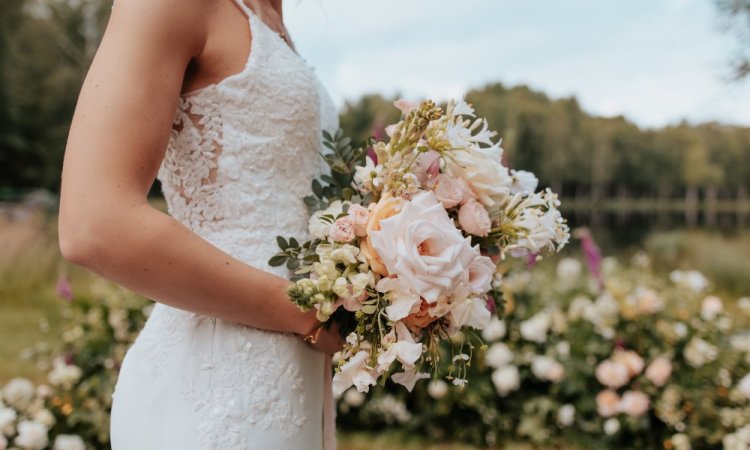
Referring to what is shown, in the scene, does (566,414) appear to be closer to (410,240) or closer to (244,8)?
(410,240)

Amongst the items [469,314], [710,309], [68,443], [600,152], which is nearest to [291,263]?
[469,314]

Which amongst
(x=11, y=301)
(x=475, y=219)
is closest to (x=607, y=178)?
(x=11, y=301)

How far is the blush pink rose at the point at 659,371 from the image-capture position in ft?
14.2

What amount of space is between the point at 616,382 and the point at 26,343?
6460 millimetres

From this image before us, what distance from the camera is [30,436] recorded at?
3289mm

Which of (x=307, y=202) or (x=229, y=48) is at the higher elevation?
(x=229, y=48)

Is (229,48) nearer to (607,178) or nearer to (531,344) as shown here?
(531,344)

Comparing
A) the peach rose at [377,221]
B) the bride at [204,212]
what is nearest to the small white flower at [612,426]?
the bride at [204,212]

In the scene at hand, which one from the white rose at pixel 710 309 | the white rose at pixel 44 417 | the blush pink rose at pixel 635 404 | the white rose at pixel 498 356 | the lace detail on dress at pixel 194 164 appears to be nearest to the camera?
the lace detail on dress at pixel 194 164

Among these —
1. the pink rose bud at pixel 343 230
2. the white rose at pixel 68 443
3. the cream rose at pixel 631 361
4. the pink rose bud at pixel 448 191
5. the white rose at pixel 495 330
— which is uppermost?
the pink rose bud at pixel 448 191

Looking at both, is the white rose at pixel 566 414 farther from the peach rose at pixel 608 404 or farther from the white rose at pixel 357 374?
the white rose at pixel 357 374

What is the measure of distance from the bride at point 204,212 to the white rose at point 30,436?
2323 millimetres

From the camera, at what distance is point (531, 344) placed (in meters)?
4.89

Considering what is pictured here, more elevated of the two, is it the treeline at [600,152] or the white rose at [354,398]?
the treeline at [600,152]
